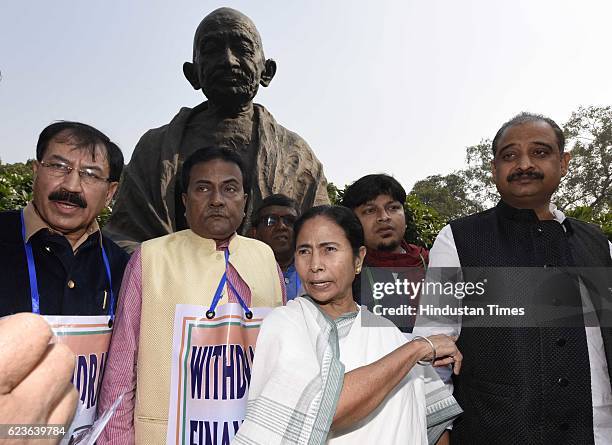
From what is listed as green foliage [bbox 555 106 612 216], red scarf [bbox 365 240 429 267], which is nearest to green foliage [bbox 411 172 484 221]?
green foliage [bbox 555 106 612 216]

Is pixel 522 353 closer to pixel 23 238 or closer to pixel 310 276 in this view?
pixel 310 276

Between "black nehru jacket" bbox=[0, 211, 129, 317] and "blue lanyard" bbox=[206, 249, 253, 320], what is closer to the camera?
"black nehru jacket" bbox=[0, 211, 129, 317]

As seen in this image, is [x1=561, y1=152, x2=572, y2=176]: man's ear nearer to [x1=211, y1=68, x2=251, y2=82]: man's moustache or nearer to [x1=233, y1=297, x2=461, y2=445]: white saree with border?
[x1=233, y1=297, x2=461, y2=445]: white saree with border

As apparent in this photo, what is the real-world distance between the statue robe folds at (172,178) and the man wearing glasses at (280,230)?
883 millimetres

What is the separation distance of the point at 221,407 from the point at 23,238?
3.09 ft

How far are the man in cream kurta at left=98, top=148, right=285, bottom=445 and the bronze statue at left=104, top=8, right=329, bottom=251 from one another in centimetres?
221

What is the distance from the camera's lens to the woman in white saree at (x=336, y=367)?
4.82 feet

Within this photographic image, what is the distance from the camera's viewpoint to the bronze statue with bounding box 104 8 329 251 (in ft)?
14.5

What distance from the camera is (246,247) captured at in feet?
7.16

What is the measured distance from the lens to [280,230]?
11.3 feet

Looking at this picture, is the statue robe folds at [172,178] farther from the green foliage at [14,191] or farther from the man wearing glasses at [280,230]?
the green foliage at [14,191]

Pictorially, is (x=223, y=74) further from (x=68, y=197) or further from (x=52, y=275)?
(x=52, y=275)

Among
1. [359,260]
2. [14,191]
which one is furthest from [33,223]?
[14,191]

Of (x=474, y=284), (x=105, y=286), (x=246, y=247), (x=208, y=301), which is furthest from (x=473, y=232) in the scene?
(x=105, y=286)
